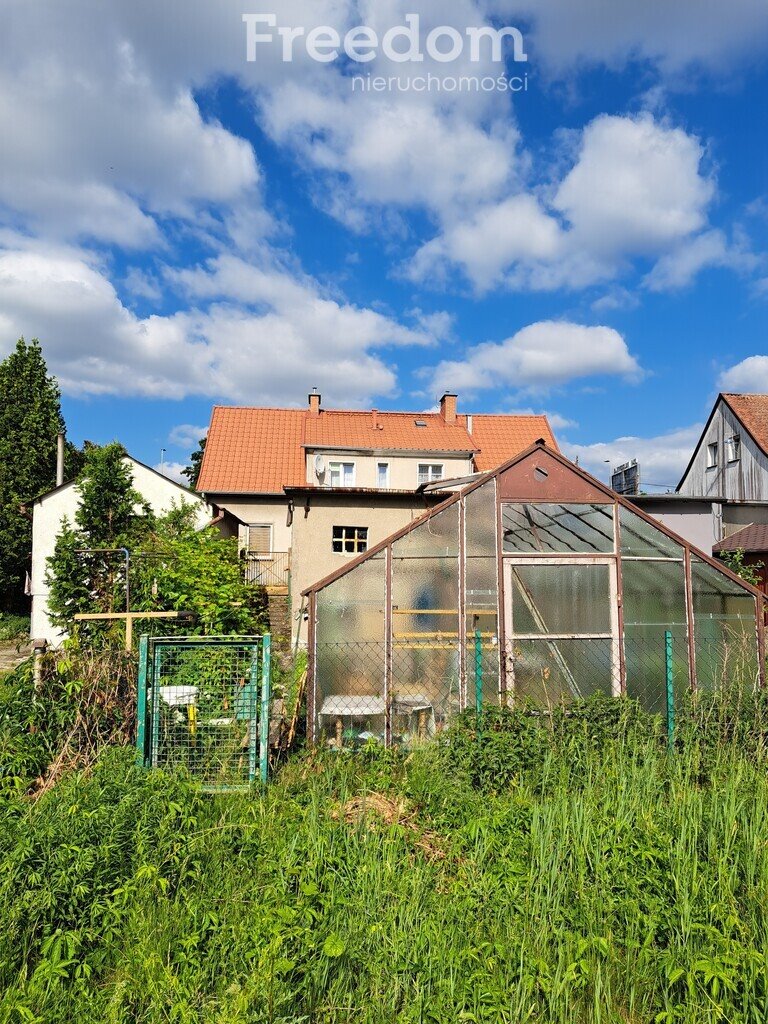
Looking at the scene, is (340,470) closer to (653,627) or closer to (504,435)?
(504,435)

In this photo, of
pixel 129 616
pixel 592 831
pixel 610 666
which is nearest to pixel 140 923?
pixel 592 831

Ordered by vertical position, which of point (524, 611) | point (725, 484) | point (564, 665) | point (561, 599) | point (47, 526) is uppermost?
point (725, 484)

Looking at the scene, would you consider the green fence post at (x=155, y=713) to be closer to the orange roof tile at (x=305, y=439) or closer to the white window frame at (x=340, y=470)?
the orange roof tile at (x=305, y=439)

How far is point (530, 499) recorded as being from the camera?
8.10 metres

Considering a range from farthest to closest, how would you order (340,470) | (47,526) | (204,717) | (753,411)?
(753,411)
(340,470)
(47,526)
(204,717)

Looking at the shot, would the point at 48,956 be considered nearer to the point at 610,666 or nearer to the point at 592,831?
the point at 592,831

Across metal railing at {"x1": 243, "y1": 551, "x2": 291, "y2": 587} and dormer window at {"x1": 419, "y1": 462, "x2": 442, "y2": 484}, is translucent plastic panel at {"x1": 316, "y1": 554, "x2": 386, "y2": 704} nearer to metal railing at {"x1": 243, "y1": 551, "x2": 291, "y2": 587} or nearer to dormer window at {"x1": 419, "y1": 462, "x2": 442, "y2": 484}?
metal railing at {"x1": 243, "y1": 551, "x2": 291, "y2": 587}

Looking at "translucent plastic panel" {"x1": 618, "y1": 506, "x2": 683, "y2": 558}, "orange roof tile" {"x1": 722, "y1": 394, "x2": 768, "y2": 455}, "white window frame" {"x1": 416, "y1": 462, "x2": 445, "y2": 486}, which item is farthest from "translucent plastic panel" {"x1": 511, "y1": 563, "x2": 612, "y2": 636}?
"orange roof tile" {"x1": 722, "y1": 394, "x2": 768, "y2": 455}

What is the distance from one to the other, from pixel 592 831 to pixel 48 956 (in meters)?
3.36

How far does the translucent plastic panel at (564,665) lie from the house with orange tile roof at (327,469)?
10.1 m

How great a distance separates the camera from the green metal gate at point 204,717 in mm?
5855

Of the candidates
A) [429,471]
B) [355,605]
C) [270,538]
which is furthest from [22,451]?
[355,605]

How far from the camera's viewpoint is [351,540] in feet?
58.6

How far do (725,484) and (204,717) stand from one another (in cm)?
2678
